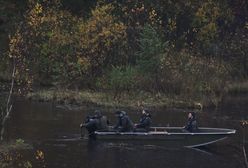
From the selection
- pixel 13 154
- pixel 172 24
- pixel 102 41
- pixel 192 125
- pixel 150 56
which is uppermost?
pixel 172 24

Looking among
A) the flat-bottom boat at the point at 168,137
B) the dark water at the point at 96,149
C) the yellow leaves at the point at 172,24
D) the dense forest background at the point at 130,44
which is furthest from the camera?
the yellow leaves at the point at 172,24

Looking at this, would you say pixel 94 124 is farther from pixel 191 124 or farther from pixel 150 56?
pixel 150 56

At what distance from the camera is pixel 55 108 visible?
44.4 m

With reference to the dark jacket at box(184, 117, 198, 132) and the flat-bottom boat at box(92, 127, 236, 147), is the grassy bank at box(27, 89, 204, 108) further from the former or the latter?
the flat-bottom boat at box(92, 127, 236, 147)

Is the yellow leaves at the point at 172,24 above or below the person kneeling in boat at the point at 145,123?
above

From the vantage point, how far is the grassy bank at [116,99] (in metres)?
46.8

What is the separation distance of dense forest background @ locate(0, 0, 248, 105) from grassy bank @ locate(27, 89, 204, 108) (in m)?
1.19

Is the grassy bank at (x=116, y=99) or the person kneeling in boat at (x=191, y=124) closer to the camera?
the person kneeling in boat at (x=191, y=124)

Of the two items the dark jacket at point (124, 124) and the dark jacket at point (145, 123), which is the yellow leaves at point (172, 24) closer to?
the dark jacket at point (145, 123)

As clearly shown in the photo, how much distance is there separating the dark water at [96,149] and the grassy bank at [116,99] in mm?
3708

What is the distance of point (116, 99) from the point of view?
4778cm

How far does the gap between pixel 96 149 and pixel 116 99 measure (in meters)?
16.4

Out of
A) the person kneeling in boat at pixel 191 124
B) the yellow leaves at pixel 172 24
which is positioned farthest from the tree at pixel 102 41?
the person kneeling in boat at pixel 191 124

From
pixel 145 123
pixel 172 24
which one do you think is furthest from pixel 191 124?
pixel 172 24
